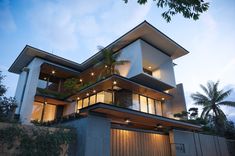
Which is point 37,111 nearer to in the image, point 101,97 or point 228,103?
point 101,97

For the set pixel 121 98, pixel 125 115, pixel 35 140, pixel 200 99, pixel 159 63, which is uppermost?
pixel 159 63

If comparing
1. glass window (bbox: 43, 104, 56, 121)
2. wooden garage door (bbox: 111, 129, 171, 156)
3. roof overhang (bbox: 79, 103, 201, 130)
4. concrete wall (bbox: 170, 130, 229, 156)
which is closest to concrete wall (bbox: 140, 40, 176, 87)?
concrete wall (bbox: 170, 130, 229, 156)

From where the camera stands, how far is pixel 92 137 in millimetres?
7535

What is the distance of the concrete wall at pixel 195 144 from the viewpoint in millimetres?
11531

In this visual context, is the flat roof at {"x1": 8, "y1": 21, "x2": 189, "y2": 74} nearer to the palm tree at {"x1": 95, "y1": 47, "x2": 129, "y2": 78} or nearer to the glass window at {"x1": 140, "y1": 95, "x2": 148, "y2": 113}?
the palm tree at {"x1": 95, "y1": 47, "x2": 129, "y2": 78}

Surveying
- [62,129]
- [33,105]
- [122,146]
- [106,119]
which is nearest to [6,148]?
[62,129]

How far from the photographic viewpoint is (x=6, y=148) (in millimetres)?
5980

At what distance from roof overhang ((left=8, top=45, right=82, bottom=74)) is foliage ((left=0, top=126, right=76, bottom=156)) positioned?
1182 centimetres

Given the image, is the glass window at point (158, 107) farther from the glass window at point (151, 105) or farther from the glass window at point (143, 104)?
the glass window at point (143, 104)

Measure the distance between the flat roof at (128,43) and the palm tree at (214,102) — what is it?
9305 millimetres

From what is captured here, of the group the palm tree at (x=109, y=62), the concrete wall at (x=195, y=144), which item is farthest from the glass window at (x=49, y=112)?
the concrete wall at (x=195, y=144)

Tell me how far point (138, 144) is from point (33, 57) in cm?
1404

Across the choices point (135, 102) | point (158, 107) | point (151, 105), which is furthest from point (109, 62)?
point (158, 107)

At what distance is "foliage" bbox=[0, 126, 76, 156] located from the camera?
6.06 meters
